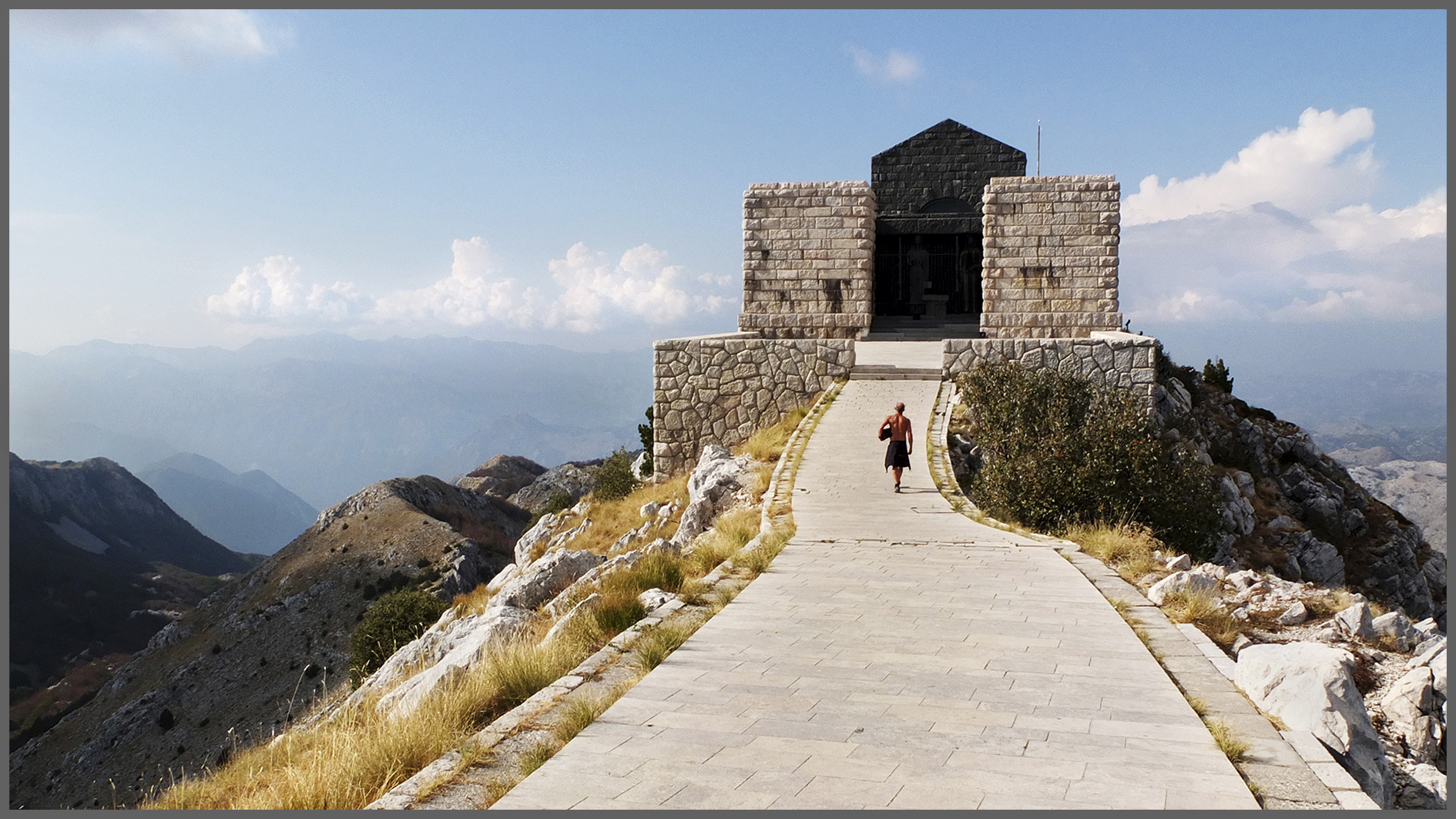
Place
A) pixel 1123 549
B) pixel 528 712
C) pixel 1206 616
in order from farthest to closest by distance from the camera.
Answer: pixel 1123 549 → pixel 1206 616 → pixel 528 712

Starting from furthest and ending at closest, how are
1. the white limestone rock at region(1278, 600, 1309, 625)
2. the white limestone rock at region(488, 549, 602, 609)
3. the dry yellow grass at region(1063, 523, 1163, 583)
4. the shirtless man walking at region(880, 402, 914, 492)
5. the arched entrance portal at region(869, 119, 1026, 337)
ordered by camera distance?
the arched entrance portal at region(869, 119, 1026, 337) → the shirtless man walking at region(880, 402, 914, 492) → the white limestone rock at region(488, 549, 602, 609) → the dry yellow grass at region(1063, 523, 1163, 583) → the white limestone rock at region(1278, 600, 1309, 625)

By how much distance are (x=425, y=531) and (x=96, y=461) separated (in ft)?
304

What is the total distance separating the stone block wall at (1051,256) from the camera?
2242 centimetres

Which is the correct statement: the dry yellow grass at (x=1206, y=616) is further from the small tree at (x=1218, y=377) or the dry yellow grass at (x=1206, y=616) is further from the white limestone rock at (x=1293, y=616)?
the small tree at (x=1218, y=377)

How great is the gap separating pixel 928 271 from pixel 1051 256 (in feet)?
18.0

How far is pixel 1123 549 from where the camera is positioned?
9.10 meters

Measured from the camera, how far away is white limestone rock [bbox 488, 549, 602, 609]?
1014 cm

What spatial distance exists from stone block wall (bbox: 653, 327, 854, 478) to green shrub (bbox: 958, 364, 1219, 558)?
3621 millimetres

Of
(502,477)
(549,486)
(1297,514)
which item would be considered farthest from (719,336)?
(502,477)

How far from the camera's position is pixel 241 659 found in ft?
186

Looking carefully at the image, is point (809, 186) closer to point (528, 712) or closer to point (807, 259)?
point (807, 259)

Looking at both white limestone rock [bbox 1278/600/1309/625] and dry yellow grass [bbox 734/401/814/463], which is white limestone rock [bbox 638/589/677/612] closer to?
white limestone rock [bbox 1278/600/1309/625]

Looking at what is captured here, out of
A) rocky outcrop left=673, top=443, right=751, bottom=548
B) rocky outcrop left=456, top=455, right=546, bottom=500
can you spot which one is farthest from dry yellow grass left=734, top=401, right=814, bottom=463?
rocky outcrop left=456, top=455, right=546, bottom=500

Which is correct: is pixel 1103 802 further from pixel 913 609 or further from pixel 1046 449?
pixel 1046 449
